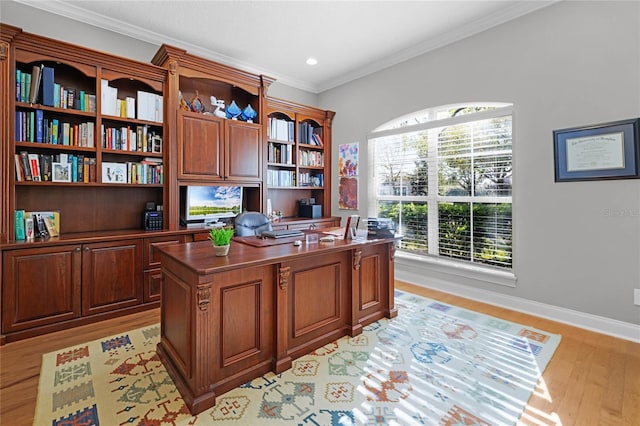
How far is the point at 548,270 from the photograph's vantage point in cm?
302

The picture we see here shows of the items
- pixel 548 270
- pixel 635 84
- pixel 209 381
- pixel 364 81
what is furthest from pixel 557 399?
pixel 364 81

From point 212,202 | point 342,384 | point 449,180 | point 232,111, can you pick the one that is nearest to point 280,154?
point 232,111

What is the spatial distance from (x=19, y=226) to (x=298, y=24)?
332cm

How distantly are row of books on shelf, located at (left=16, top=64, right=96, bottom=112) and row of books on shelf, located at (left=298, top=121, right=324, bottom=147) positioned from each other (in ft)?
9.20

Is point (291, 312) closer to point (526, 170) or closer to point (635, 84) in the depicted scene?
point (526, 170)

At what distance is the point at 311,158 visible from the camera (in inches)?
201

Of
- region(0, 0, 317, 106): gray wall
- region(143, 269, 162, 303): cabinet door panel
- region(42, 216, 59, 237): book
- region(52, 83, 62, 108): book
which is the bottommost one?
region(143, 269, 162, 303): cabinet door panel

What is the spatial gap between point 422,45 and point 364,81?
41.2 inches

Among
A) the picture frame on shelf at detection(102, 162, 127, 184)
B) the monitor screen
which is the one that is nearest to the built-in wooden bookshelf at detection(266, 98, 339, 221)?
the monitor screen

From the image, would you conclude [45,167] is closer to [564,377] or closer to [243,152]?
[243,152]

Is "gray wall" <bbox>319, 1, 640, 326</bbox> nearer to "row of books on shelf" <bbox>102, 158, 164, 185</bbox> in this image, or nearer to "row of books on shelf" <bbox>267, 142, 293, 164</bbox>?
"row of books on shelf" <bbox>267, 142, 293, 164</bbox>

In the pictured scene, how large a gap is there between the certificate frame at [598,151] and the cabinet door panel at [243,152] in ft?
10.9

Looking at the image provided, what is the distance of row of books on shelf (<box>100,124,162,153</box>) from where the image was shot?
3.14m

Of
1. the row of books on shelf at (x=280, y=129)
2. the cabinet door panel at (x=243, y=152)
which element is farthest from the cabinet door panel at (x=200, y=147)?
the row of books on shelf at (x=280, y=129)
